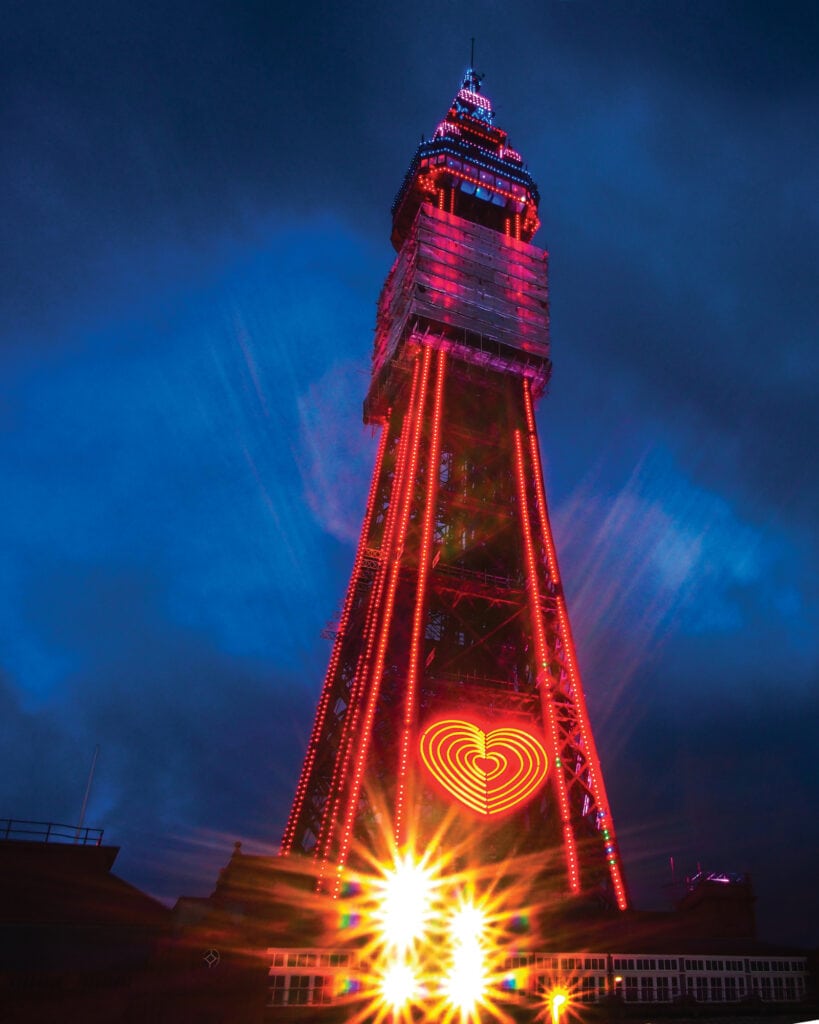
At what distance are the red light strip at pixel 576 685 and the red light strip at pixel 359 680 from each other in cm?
719

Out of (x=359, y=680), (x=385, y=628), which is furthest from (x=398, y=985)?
(x=385, y=628)

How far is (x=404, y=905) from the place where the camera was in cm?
2584

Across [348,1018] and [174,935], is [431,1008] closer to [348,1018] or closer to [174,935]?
[348,1018]

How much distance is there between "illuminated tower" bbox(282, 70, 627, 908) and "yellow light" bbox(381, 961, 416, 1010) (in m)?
3.84

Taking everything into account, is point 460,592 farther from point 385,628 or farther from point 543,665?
point 543,665

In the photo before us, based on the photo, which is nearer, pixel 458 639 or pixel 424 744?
pixel 424 744

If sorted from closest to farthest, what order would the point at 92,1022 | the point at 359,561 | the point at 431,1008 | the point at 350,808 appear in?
1. the point at 92,1022
2. the point at 431,1008
3. the point at 350,808
4. the point at 359,561

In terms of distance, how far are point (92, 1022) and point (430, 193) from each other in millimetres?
44633

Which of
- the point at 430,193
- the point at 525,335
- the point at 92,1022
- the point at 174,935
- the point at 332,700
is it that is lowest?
the point at 92,1022

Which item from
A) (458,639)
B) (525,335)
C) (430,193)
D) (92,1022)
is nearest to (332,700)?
(458,639)

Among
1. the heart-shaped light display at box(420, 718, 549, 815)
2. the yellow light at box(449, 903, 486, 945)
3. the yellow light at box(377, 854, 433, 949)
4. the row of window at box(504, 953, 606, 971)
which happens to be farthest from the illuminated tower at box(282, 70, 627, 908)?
the yellow light at box(449, 903, 486, 945)

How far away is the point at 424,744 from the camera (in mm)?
29906

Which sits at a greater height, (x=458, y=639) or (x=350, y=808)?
(x=458, y=639)

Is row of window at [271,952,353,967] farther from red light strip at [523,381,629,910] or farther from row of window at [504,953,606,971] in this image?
red light strip at [523,381,629,910]
